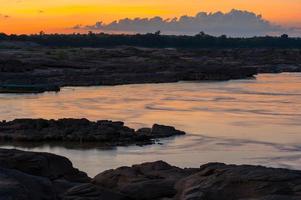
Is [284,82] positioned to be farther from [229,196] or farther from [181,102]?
[229,196]

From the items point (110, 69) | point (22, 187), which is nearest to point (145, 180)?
Result: point (22, 187)

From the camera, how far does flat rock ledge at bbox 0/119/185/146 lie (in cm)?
2948

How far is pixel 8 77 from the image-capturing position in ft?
224

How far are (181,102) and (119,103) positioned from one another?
453cm

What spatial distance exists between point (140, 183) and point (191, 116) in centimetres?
2448

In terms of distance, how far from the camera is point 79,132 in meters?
30.1

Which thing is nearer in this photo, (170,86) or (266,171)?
(266,171)

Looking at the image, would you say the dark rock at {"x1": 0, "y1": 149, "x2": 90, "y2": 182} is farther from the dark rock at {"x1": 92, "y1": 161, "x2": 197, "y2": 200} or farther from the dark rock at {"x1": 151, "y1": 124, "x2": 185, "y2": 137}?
the dark rock at {"x1": 151, "y1": 124, "x2": 185, "y2": 137}

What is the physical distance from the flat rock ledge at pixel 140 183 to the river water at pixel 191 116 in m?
5.79

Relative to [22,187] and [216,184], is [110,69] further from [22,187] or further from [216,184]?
[22,187]

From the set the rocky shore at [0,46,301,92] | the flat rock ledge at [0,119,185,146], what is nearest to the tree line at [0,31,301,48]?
the rocky shore at [0,46,301,92]

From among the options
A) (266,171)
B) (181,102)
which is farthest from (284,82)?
(266,171)

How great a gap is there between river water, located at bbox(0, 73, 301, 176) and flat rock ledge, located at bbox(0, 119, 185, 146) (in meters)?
1.04

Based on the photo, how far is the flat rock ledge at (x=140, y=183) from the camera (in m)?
12.3
